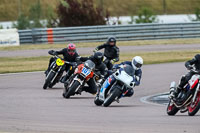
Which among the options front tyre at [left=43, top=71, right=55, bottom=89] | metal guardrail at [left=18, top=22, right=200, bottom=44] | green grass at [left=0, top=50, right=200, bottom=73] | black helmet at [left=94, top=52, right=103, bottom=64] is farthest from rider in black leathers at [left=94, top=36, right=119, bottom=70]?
metal guardrail at [left=18, top=22, right=200, bottom=44]

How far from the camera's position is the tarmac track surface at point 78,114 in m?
9.02

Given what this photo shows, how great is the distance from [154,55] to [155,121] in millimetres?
19278

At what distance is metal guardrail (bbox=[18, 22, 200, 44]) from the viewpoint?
115ft

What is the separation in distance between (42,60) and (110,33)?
350 inches

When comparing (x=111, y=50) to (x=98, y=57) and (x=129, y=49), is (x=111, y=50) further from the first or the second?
(x=129, y=49)

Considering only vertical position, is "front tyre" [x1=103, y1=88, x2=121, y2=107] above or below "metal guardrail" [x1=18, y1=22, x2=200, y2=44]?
above

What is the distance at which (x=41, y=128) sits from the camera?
9.01 metres

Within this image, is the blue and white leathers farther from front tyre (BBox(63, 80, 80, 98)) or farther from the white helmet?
front tyre (BBox(63, 80, 80, 98))

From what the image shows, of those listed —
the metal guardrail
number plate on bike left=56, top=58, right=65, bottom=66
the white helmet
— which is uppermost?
the white helmet

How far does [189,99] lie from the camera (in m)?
10.6

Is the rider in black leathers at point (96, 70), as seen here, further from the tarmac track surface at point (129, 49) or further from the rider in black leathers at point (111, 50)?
the tarmac track surface at point (129, 49)

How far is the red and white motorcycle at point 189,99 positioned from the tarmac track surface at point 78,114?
0.57 feet

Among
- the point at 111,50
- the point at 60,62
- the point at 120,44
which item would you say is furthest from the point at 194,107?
the point at 120,44

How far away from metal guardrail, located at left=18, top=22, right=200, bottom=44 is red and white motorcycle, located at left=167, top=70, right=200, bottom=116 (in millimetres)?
24252
